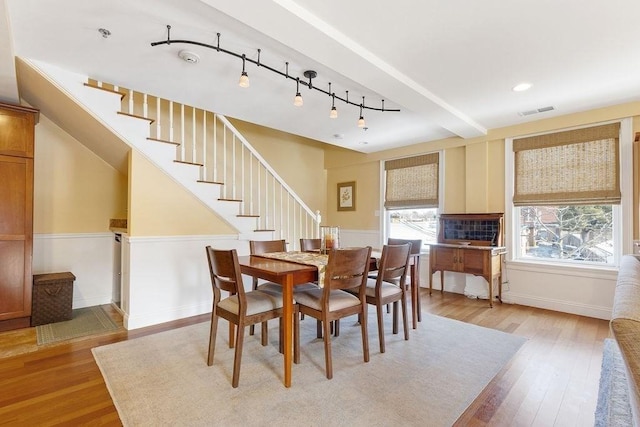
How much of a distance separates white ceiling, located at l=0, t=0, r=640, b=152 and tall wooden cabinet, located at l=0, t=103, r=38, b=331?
303mm

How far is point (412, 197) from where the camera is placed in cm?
527

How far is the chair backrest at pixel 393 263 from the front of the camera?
2.52m

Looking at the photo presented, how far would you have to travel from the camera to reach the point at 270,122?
4.10 metres

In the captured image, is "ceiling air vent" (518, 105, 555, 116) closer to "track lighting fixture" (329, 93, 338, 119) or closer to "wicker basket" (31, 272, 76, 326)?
"track lighting fixture" (329, 93, 338, 119)

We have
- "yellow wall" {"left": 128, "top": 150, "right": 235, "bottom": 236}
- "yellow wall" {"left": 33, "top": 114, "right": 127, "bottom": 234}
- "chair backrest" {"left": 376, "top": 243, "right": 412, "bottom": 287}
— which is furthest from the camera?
"yellow wall" {"left": 33, "top": 114, "right": 127, "bottom": 234}

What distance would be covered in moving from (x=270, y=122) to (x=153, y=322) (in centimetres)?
270

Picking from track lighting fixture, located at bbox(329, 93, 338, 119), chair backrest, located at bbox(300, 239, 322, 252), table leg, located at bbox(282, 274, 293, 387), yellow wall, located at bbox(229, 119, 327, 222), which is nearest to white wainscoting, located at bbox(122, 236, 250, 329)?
chair backrest, located at bbox(300, 239, 322, 252)

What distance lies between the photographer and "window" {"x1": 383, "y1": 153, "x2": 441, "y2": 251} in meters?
5.07

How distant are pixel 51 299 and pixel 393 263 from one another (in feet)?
11.3

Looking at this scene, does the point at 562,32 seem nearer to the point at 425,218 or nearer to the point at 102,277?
the point at 425,218

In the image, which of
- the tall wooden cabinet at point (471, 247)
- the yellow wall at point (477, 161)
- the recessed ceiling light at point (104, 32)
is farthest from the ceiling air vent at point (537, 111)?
the recessed ceiling light at point (104, 32)

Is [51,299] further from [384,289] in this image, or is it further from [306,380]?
[384,289]

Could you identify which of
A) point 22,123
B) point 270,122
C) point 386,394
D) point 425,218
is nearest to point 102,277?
point 22,123

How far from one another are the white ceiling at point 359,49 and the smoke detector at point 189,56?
0.04 m
